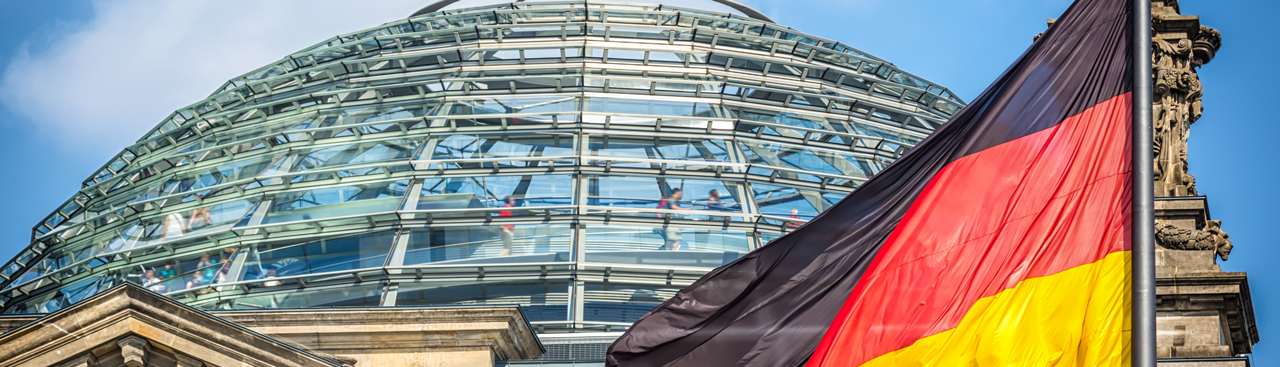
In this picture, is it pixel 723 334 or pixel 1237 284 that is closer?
pixel 723 334

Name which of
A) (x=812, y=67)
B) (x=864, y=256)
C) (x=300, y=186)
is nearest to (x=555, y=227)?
(x=300, y=186)

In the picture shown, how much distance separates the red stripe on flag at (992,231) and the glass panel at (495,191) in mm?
19433

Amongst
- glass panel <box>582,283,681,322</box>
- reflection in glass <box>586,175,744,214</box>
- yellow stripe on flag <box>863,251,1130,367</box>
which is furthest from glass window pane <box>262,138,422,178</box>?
yellow stripe on flag <box>863,251,1130,367</box>

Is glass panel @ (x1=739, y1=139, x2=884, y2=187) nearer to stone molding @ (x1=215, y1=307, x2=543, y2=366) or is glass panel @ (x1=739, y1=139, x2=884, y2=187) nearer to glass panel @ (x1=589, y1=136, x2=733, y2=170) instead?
glass panel @ (x1=589, y1=136, x2=733, y2=170)

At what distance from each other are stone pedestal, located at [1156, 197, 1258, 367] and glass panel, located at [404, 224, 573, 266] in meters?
Result: 16.1

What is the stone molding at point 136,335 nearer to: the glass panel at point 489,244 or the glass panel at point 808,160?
the glass panel at point 489,244

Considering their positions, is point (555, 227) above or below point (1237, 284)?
above

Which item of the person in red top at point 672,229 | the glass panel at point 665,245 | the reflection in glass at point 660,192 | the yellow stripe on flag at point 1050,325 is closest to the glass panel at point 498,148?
the reflection in glass at point 660,192

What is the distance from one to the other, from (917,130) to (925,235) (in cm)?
2705

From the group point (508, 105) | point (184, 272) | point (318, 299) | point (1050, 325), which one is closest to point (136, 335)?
point (1050, 325)

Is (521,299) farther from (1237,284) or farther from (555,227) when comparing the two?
(1237,284)

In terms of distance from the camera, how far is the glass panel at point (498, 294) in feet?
98.3

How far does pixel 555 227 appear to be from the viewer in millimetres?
32125

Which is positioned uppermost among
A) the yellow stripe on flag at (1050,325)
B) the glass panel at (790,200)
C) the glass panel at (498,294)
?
the glass panel at (790,200)
